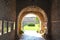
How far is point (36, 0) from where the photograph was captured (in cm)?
1441

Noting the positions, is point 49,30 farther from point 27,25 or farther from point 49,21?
point 27,25

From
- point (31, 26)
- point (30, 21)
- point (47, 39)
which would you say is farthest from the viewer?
point (30, 21)

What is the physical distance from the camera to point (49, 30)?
14266mm

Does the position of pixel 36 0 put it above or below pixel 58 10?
above

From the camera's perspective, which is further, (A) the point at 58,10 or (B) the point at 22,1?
(B) the point at 22,1

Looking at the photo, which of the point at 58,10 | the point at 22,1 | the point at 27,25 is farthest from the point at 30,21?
the point at 58,10

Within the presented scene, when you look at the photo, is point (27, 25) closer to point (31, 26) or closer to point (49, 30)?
point (31, 26)

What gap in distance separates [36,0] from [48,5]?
3.51 feet

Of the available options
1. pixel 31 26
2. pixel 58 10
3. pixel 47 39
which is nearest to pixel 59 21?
pixel 58 10

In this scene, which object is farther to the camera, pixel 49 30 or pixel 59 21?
pixel 49 30

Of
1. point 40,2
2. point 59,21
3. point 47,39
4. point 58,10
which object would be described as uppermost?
point 40,2

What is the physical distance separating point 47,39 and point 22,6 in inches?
133

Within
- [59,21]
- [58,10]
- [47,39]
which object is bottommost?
[47,39]

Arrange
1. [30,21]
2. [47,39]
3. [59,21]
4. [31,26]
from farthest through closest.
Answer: [30,21]
[31,26]
[47,39]
[59,21]
